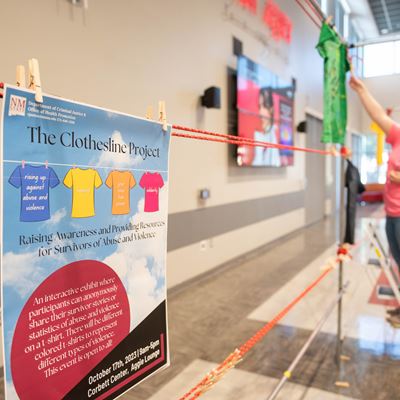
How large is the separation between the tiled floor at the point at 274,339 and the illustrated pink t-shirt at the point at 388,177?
907 mm

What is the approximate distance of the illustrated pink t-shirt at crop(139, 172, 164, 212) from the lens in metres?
1.09

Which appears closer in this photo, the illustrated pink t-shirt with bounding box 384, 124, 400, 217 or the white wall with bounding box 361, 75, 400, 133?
the illustrated pink t-shirt with bounding box 384, 124, 400, 217

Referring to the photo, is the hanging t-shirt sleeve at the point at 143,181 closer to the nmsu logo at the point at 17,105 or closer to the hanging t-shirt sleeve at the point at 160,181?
the hanging t-shirt sleeve at the point at 160,181

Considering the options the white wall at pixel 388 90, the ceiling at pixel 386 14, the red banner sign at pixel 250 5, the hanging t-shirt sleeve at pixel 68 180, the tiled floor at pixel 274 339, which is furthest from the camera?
the ceiling at pixel 386 14

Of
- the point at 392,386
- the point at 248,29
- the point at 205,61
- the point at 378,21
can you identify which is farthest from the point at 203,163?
the point at 378,21

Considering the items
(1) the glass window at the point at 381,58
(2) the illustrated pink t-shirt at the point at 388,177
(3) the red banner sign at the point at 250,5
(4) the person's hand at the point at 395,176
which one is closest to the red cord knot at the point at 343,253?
(2) the illustrated pink t-shirt at the point at 388,177

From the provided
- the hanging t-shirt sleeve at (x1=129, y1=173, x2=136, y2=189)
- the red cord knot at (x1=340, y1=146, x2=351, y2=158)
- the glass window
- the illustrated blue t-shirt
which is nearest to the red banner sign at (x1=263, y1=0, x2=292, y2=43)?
the glass window

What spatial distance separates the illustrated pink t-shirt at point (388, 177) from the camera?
86.5 inches

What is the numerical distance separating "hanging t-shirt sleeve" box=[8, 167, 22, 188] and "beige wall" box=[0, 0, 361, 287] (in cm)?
157

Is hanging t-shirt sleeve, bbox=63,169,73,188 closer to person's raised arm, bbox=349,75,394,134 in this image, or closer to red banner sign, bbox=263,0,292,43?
person's raised arm, bbox=349,75,394,134

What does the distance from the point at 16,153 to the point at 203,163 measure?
3185mm

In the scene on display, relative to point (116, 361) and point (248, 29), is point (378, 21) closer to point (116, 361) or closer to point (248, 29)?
point (248, 29)

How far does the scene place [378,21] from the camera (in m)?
11.6

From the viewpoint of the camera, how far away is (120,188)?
1.01m
